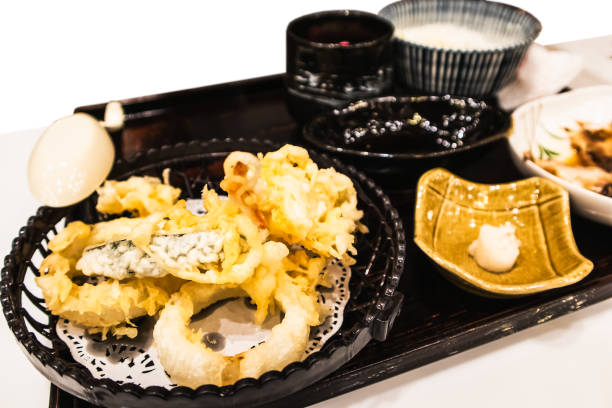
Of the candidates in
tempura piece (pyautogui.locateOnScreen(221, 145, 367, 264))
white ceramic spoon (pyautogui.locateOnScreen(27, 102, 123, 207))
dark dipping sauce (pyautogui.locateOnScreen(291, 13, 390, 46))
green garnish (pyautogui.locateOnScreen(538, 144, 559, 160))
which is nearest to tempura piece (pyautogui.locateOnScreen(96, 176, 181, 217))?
white ceramic spoon (pyautogui.locateOnScreen(27, 102, 123, 207))

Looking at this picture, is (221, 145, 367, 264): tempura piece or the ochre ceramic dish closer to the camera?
(221, 145, 367, 264): tempura piece

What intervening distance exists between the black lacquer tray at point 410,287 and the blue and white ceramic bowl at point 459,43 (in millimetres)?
320

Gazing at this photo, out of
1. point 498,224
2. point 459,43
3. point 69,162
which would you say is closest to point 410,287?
point 498,224

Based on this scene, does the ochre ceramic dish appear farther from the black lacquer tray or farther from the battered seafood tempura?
the battered seafood tempura

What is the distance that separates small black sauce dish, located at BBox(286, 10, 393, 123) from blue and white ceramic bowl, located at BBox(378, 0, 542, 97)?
0.18 metres

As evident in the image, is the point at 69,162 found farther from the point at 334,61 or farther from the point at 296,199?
the point at 334,61

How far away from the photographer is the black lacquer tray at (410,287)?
105cm

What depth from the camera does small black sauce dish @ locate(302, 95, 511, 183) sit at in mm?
1616

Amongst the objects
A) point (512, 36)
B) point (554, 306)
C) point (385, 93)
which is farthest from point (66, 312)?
point (512, 36)

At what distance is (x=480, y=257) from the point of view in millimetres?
1280

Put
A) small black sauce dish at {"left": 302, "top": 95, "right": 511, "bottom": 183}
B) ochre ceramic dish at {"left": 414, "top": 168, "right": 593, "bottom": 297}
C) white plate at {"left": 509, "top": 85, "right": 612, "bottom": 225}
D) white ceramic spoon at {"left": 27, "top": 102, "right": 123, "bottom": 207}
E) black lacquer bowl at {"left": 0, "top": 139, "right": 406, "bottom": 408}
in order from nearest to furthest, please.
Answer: black lacquer bowl at {"left": 0, "top": 139, "right": 406, "bottom": 408}, ochre ceramic dish at {"left": 414, "top": 168, "right": 593, "bottom": 297}, white ceramic spoon at {"left": 27, "top": 102, "right": 123, "bottom": 207}, white plate at {"left": 509, "top": 85, "right": 612, "bottom": 225}, small black sauce dish at {"left": 302, "top": 95, "right": 511, "bottom": 183}

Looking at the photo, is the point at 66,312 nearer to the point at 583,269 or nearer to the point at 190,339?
the point at 190,339

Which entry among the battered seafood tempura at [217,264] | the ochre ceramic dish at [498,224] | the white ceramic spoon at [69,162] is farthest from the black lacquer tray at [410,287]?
the white ceramic spoon at [69,162]

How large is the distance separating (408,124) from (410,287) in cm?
72
